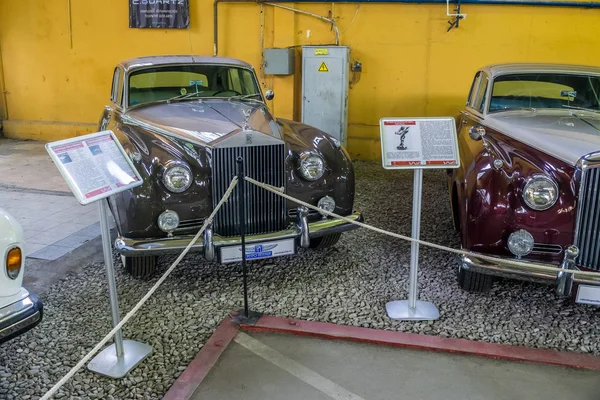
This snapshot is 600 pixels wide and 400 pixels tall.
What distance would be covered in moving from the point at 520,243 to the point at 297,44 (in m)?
5.97

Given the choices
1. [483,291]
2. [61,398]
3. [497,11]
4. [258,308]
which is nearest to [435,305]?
[483,291]

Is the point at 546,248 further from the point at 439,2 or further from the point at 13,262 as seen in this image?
the point at 439,2

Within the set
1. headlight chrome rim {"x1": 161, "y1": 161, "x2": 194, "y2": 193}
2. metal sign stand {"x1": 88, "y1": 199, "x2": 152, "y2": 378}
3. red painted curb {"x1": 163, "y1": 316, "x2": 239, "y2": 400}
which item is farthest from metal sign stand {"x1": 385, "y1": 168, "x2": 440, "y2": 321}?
metal sign stand {"x1": 88, "y1": 199, "x2": 152, "y2": 378}

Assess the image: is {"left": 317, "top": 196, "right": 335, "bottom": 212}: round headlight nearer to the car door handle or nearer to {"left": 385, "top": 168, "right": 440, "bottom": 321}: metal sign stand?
{"left": 385, "top": 168, "right": 440, "bottom": 321}: metal sign stand

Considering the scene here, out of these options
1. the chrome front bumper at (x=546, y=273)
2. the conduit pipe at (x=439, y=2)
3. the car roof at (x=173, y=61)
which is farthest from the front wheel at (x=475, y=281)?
the conduit pipe at (x=439, y=2)

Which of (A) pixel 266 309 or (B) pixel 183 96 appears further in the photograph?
(B) pixel 183 96

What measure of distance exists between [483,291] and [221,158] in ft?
7.11

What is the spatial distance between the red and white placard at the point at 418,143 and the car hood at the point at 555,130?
679 millimetres

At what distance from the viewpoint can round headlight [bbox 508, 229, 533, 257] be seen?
3.33 metres

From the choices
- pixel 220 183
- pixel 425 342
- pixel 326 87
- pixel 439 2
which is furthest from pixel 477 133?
pixel 439 2

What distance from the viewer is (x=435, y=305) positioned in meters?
3.77

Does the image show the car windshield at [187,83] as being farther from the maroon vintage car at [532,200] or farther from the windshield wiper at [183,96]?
the maroon vintage car at [532,200]

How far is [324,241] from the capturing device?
4.63 m

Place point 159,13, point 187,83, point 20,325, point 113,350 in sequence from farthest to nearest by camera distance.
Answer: point 159,13 < point 187,83 < point 113,350 < point 20,325
